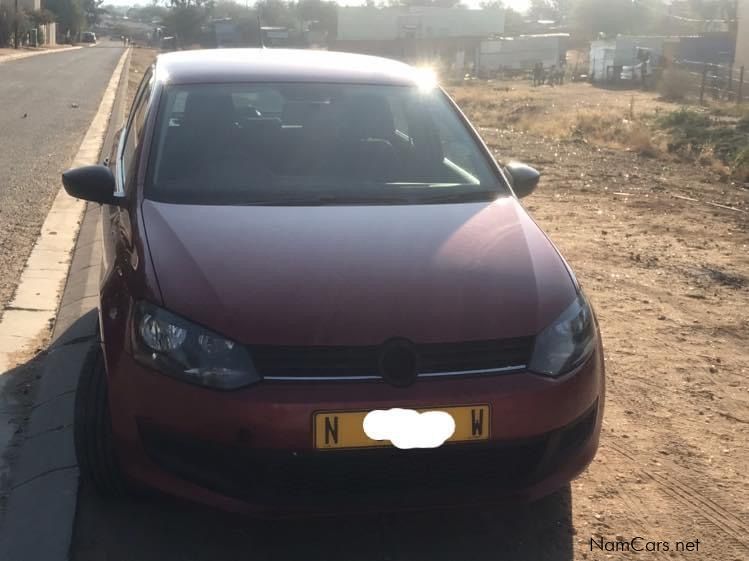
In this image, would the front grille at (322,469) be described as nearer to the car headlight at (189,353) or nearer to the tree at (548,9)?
the car headlight at (189,353)

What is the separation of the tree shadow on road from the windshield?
46.8 inches

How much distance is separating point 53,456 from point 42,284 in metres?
2.84

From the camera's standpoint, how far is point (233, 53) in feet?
17.4

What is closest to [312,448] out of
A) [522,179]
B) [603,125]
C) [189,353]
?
[189,353]

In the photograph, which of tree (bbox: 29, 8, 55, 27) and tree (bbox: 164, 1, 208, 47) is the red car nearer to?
tree (bbox: 164, 1, 208, 47)

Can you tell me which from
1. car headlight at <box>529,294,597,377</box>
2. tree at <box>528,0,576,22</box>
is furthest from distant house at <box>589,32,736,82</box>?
tree at <box>528,0,576,22</box>

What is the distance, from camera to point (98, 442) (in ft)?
11.0

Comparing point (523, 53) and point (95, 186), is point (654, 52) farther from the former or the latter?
point (95, 186)

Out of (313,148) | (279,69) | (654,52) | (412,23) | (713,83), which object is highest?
(279,69)

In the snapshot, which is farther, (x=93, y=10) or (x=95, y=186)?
(x=93, y=10)

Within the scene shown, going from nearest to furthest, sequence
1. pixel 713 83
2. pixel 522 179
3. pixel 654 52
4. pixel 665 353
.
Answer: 1. pixel 522 179
2. pixel 665 353
3. pixel 713 83
4. pixel 654 52

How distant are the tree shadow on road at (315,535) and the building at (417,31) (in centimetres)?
7147

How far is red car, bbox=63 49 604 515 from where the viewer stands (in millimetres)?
2965

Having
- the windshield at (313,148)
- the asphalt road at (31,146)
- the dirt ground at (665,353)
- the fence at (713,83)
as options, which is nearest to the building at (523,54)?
the fence at (713,83)
